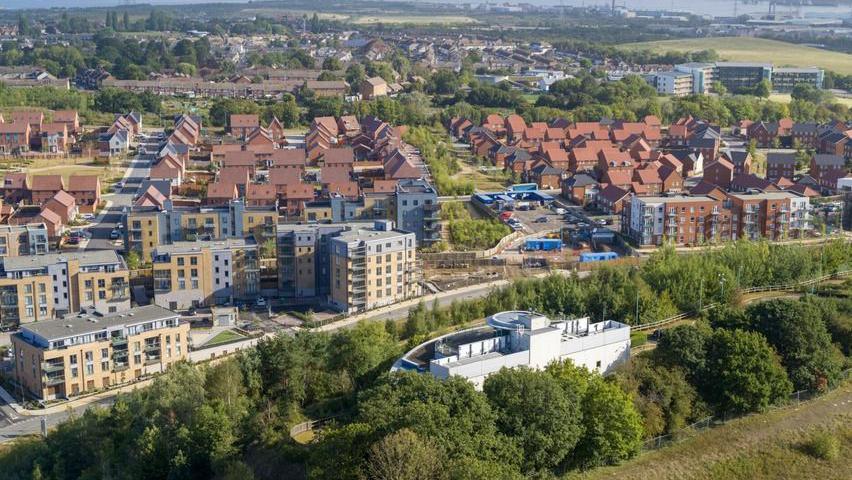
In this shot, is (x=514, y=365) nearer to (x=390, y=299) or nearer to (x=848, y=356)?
(x=848, y=356)

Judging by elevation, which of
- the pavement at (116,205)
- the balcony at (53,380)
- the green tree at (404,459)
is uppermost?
the green tree at (404,459)

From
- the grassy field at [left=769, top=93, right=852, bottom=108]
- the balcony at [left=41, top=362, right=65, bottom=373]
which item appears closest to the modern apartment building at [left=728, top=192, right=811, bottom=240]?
the balcony at [left=41, top=362, right=65, bottom=373]

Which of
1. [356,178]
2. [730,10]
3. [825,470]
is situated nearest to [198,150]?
[356,178]

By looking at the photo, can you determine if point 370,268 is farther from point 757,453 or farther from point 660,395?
point 757,453

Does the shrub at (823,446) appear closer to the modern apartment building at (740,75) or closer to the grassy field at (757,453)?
the grassy field at (757,453)

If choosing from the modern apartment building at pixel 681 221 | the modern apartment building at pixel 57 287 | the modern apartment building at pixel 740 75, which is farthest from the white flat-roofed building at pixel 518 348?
the modern apartment building at pixel 740 75

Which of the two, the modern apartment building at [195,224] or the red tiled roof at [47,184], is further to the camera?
the red tiled roof at [47,184]

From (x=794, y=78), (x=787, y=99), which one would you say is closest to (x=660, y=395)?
(x=787, y=99)
